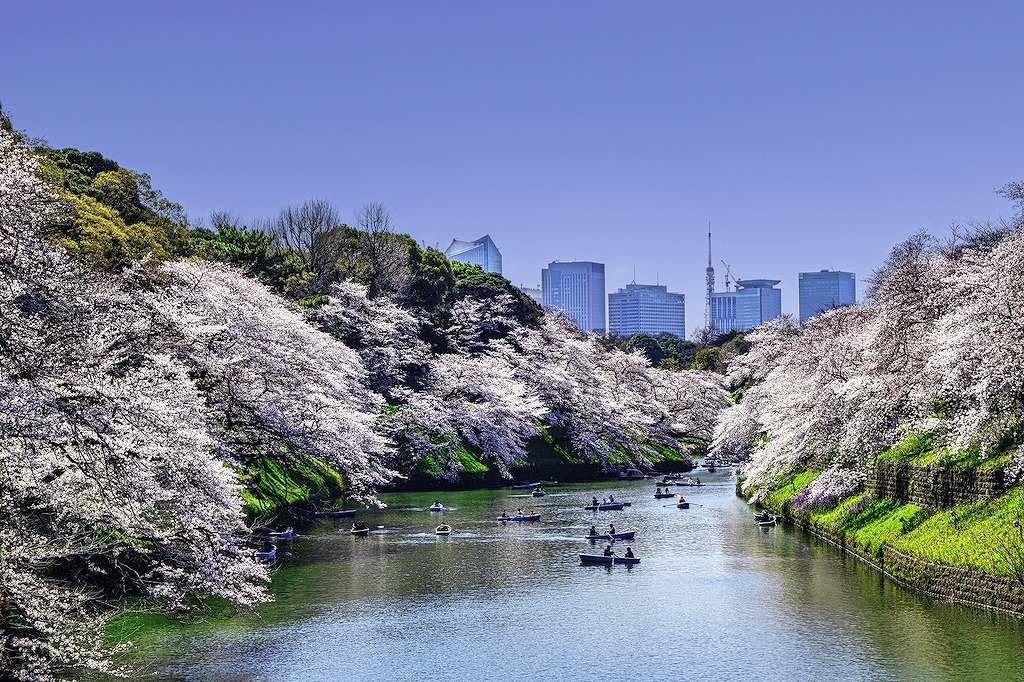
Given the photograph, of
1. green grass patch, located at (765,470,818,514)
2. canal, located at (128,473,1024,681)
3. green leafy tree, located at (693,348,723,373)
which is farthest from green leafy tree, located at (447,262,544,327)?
canal, located at (128,473,1024,681)

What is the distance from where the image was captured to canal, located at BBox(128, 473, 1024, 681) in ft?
81.3

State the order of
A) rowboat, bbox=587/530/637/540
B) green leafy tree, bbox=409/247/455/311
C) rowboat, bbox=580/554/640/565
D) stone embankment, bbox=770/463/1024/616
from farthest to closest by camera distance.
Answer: green leafy tree, bbox=409/247/455/311 → rowboat, bbox=587/530/637/540 → rowboat, bbox=580/554/640/565 → stone embankment, bbox=770/463/1024/616

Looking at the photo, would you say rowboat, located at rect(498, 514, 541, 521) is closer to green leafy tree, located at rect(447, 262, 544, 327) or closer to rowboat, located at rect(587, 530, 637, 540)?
rowboat, located at rect(587, 530, 637, 540)

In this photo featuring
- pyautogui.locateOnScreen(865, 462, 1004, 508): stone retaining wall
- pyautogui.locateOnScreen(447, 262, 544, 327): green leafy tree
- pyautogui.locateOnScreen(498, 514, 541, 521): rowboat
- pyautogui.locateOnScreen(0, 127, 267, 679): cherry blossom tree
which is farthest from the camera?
pyautogui.locateOnScreen(447, 262, 544, 327): green leafy tree

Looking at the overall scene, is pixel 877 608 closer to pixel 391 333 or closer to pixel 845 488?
pixel 845 488

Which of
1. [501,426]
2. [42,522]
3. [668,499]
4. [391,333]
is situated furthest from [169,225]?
[42,522]

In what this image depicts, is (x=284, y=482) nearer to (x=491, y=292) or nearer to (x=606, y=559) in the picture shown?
(x=606, y=559)

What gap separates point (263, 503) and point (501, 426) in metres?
32.7

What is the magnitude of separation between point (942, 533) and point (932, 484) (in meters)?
3.18

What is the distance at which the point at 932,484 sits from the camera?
35.5 metres

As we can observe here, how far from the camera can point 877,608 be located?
30125mm

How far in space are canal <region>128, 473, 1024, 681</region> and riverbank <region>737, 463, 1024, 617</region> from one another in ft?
2.79

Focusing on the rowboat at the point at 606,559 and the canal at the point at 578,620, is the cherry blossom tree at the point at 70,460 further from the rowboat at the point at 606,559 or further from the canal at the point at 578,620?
the rowboat at the point at 606,559

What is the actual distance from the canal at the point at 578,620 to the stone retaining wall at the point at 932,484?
342 centimetres
